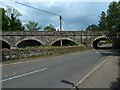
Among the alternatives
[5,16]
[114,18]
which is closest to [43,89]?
[114,18]

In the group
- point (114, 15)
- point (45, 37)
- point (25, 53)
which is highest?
point (114, 15)

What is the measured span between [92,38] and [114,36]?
5925mm

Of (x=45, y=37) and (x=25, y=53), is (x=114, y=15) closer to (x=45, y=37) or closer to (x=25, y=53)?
(x=45, y=37)

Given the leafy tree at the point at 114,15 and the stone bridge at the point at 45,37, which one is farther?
the leafy tree at the point at 114,15

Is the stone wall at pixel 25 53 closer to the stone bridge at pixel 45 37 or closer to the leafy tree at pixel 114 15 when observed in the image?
the stone bridge at pixel 45 37

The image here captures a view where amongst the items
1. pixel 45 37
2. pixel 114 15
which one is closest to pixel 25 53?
pixel 45 37

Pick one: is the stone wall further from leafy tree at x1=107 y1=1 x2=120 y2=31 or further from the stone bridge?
leafy tree at x1=107 y1=1 x2=120 y2=31

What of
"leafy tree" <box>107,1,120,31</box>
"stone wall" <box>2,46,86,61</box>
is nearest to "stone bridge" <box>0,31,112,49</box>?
"leafy tree" <box>107,1,120,31</box>

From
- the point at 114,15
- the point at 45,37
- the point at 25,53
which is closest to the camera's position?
the point at 25,53

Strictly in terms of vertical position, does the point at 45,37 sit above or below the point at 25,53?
above

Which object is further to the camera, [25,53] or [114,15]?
[114,15]

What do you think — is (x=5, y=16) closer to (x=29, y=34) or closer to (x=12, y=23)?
(x=12, y=23)

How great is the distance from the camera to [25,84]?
1189 cm

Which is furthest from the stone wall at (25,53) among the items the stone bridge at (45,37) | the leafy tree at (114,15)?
the leafy tree at (114,15)
